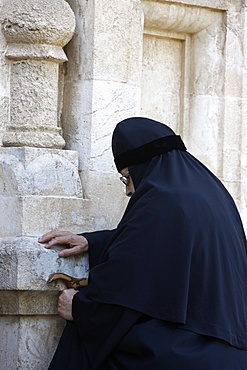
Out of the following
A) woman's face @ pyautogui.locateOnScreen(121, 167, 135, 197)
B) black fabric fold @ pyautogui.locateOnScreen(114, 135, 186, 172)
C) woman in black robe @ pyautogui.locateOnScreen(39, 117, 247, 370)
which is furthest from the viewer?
woman's face @ pyautogui.locateOnScreen(121, 167, 135, 197)

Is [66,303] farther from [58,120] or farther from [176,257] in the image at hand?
[58,120]

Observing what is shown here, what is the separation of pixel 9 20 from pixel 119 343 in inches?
56.8

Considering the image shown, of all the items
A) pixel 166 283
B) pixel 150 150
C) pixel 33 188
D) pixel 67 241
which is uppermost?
pixel 150 150

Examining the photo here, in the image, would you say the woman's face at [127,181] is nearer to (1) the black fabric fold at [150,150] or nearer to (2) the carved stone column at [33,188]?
(1) the black fabric fold at [150,150]

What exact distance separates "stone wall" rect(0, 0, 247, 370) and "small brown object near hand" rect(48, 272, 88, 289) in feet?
0.09

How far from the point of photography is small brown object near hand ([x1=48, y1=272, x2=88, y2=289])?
489 cm

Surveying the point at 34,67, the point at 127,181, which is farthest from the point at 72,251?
the point at 34,67

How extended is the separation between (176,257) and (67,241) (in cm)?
57

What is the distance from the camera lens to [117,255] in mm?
4691

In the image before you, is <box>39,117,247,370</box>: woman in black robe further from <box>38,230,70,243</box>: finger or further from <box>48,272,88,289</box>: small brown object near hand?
<box>38,230,70,243</box>: finger

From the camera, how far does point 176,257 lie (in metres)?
4.61

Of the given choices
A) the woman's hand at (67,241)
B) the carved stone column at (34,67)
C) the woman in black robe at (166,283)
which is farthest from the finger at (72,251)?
the carved stone column at (34,67)

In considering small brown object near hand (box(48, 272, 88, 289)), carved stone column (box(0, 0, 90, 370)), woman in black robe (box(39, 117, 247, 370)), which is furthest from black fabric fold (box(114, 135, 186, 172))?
small brown object near hand (box(48, 272, 88, 289))

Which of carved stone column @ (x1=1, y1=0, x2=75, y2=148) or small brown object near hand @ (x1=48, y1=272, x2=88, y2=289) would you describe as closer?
small brown object near hand @ (x1=48, y1=272, x2=88, y2=289)
